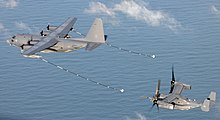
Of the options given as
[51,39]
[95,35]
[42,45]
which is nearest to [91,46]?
[95,35]

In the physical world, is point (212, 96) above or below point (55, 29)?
below

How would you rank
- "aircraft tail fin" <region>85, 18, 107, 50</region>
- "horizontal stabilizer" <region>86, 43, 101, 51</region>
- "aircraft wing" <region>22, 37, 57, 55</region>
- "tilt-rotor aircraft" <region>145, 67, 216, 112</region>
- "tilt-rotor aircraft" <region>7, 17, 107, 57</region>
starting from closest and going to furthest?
"aircraft wing" <region>22, 37, 57, 55</region>, "horizontal stabilizer" <region>86, 43, 101, 51</region>, "tilt-rotor aircraft" <region>7, 17, 107, 57</region>, "aircraft tail fin" <region>85, 18, 107, 50</region>, "tilt-rotor aircraft" <region>145, 67, 216, 112</region>

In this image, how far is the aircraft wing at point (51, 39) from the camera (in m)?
164

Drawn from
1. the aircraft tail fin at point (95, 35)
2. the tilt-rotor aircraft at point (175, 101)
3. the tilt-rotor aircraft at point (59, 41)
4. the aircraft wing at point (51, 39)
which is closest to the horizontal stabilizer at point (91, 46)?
the tilt-rotor aircraft at point (59, 41)

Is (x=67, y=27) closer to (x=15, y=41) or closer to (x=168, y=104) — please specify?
(x=15, y=41)

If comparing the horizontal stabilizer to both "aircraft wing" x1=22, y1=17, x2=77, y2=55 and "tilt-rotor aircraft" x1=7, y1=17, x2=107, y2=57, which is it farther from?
"aircraft wing" x1=22, y1=17, x2=77, y2=55

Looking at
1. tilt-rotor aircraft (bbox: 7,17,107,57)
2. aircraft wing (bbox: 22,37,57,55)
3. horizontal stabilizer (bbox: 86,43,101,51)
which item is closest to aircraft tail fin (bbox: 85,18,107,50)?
tilt-rotor aircraft (bbox: 7,17,107,57)

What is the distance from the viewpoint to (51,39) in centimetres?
17262

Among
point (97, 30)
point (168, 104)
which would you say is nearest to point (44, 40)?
point (97, 30)

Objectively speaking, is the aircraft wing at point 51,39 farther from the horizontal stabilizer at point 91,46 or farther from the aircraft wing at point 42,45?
the horizontal stabilizer at point 91,46

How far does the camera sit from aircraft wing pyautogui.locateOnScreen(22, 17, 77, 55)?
164m

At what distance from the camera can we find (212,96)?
179875 mm

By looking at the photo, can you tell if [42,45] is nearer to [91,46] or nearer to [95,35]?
[91,46]

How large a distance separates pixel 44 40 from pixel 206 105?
51.6 meters
